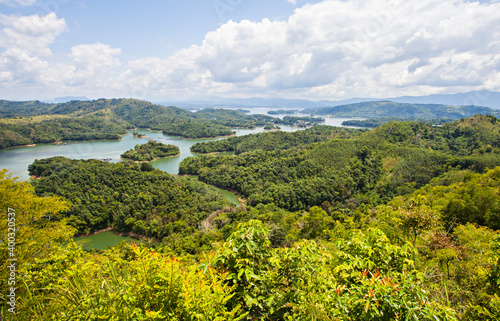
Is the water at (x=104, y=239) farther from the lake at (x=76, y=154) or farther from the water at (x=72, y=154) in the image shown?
the water at (x=72, y=154)

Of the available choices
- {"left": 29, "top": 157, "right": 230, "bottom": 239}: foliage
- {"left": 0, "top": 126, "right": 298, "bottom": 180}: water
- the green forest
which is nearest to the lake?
{"left": 0, "top": 126, "right": 298, "bottom": 180}: water

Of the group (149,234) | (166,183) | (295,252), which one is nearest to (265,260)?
(295,252)

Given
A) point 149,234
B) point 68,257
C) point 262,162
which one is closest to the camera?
point 68,257

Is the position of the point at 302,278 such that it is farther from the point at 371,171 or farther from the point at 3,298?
the point at 371,171

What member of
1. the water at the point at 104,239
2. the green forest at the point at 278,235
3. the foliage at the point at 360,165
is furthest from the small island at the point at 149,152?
the water at the point at 104,239

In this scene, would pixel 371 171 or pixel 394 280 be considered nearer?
pixel 394 280

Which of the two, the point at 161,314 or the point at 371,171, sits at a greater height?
the point at 161,314

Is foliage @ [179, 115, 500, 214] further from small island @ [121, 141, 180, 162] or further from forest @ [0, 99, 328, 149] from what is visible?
forest @ [0, 99, 328, 149]
